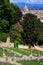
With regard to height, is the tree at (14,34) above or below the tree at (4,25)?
below

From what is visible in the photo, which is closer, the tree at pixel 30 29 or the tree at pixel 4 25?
the tree at pixel 4 25

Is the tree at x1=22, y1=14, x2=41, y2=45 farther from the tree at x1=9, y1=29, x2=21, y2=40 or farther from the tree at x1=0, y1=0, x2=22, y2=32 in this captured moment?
the tree at x1=0, y1=0, x2=22, y2=32

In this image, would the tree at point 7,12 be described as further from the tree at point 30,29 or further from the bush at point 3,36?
the bush at point 3,36

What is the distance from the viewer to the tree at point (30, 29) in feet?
156

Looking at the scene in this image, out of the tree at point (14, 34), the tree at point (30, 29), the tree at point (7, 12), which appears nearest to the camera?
the tree at point (14, 34)

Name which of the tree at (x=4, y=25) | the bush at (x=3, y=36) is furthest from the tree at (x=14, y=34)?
the bush at (x=3, y=36)

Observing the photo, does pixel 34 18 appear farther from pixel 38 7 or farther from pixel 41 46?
pixel 38 7

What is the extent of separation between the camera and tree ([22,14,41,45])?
4750 cm

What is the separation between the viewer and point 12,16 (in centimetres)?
4953

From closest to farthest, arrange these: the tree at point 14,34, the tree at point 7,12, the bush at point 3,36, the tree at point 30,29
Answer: the bush at point 3,36 < the tree at point 14,34 < the tree at point 30,29 < the tree at point 7,12

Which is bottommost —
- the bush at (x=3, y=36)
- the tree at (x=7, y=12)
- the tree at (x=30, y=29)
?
the tree at (x=30, y=29)

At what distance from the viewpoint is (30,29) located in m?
48.0

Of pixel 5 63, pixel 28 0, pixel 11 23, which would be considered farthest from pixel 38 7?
pixel 5 63

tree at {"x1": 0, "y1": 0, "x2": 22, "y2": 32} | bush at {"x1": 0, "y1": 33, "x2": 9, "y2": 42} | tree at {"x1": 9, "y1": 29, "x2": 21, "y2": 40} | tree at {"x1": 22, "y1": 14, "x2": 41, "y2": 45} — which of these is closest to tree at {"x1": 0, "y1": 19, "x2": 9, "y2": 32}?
tree at {"x1": 9, "y1": 29, "x2": 21, "y2": 40}
